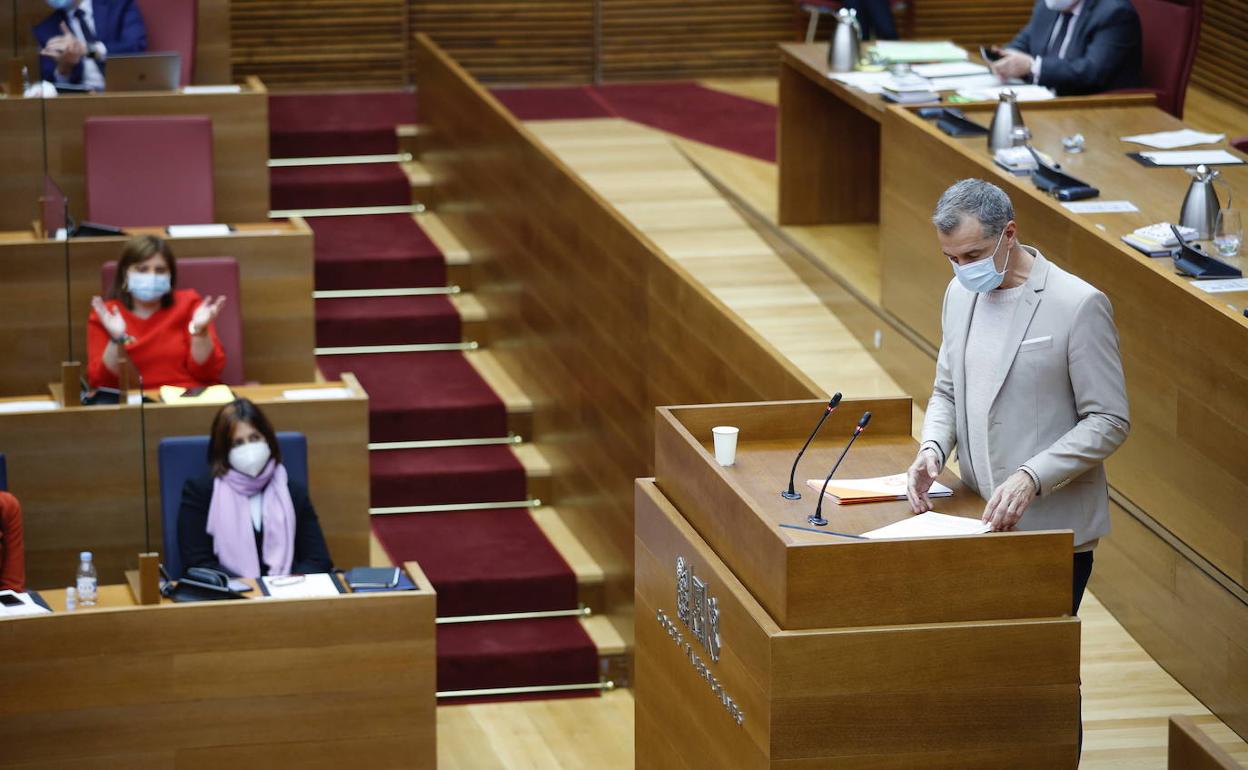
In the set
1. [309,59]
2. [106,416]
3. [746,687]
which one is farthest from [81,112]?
[746,687]

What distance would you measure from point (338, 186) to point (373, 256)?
583 mm

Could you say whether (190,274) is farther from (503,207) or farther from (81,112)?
(503,207)

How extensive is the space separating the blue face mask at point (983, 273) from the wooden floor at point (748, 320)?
3.69 feet

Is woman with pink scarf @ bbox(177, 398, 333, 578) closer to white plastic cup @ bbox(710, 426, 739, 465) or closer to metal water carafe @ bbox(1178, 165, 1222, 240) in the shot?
white plastic cup @ bbox(710, 426, 739, 465)

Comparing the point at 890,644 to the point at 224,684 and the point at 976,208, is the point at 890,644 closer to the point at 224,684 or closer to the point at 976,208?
the point at 976,208

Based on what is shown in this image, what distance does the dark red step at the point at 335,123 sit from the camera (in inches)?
313

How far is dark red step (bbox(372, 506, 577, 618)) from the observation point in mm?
6156

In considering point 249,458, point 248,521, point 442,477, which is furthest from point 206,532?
point 442,477

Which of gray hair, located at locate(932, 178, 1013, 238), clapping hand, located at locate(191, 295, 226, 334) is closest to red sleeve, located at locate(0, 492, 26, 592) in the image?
clapping hand, located at locate(191, 295, 226, 334)

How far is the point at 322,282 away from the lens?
7.37 meters

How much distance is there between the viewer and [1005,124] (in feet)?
16.7

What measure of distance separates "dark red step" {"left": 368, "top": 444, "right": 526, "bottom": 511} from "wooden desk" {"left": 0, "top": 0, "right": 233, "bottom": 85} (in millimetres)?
1719

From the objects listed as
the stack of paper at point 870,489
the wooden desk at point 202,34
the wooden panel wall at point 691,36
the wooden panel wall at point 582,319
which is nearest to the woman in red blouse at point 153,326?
the wooden panel wall at point 582,319

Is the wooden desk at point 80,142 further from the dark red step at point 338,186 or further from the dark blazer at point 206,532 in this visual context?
the dark blazer at point 206,532
